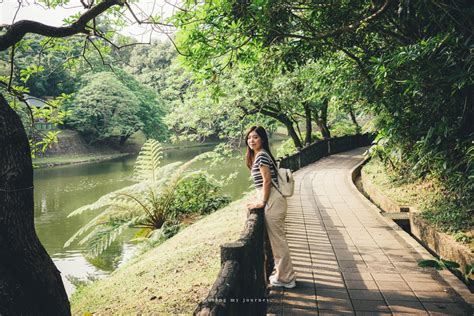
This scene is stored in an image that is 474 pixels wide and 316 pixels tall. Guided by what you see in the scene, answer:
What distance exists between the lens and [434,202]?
778cm

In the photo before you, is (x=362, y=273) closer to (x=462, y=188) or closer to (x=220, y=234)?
(x=220, y=234)

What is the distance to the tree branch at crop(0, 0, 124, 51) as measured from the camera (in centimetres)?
398

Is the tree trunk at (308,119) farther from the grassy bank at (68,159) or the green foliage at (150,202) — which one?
the grassy bank at (68,159)

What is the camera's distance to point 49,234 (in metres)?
13.8

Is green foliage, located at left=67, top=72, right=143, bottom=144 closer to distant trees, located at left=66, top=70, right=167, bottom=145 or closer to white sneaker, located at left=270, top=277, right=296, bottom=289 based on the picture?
distant trees, located at left=66, top=70, right=167, bottom=145

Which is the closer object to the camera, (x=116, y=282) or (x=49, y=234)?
(x=116, y=282)

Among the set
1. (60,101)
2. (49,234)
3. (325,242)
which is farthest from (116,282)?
(49,234)

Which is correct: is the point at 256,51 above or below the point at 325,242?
above

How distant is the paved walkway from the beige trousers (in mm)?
314

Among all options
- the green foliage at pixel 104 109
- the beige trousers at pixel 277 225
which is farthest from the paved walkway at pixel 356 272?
the green foliage at pixel 104 109

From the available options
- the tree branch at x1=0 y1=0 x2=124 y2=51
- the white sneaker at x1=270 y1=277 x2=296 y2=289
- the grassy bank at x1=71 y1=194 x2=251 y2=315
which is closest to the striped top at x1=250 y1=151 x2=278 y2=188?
the white sneaker at x1=270 y1=277 x2=296 y2=289

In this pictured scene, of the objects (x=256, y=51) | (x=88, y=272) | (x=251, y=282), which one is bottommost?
(x=88, y=272)

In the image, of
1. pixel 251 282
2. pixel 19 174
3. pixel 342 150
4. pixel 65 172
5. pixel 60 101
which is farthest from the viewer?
pixel 65 172

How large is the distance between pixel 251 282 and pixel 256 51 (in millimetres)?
4707
